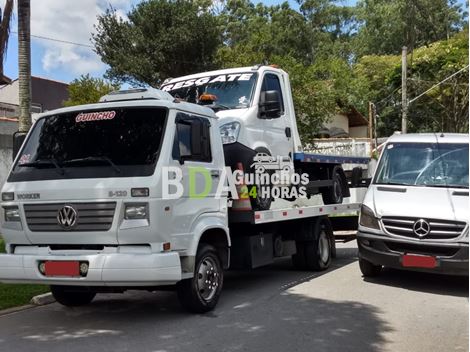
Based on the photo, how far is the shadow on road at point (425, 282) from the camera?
773 centimetres

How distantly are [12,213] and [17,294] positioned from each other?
2.00 metres

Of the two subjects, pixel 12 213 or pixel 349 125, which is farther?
pixel 349 125

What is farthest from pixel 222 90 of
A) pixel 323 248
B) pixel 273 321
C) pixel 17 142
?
pixel 273 321

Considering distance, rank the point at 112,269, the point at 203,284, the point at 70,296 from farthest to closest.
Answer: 1. the point at 70,296
2. the point at 203,284
3. the point at 112,269

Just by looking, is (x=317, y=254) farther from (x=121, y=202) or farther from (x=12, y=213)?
(x=12, y=213)

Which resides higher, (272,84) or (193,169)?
(272,84)

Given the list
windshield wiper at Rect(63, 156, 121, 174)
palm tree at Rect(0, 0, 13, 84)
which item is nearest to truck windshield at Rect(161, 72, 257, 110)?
windshield wiper at Rect(63, 156, 121, 174)

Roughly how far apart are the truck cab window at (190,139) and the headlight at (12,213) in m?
1.79

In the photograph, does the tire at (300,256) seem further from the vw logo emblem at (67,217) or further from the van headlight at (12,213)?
the van headlight at (12,213)

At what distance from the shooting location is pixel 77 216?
5.62 meters

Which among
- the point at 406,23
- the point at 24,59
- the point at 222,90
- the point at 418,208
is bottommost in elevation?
the point at 418,208

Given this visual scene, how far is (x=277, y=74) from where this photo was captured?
864cm

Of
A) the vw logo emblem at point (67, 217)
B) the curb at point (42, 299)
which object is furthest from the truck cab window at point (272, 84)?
the curb at point (42, 299)

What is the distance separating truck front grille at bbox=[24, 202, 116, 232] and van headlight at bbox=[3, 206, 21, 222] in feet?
0.53
